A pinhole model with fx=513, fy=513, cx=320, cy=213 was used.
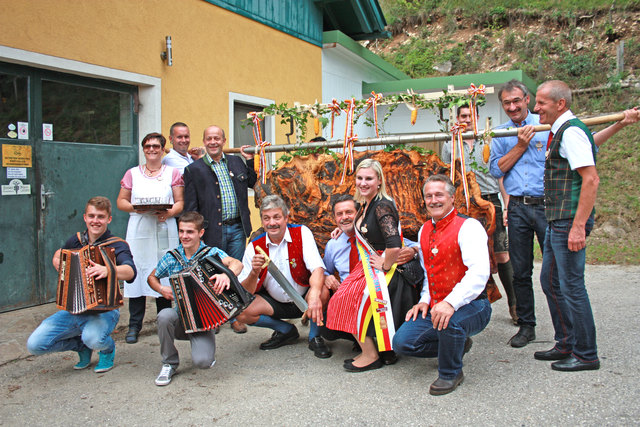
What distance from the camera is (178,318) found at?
3584 millimetres

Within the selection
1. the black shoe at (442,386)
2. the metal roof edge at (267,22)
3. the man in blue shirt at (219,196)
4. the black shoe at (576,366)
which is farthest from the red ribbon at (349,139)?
the metal roof edge at (267,22)

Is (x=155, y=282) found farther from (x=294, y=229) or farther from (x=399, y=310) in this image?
(x=399, y=310)

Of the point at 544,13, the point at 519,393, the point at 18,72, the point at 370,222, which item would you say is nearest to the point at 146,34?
the point at 18,72

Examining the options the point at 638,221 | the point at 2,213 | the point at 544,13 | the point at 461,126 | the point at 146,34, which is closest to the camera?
the point at 461,126

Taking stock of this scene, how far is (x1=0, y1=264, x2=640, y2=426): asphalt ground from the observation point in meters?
2.86

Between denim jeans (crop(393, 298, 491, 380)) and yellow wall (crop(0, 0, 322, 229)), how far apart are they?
4267 millimetres

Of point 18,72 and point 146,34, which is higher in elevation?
point 146,34

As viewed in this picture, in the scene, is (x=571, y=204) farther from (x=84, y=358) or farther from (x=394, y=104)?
(x=84, y=358)

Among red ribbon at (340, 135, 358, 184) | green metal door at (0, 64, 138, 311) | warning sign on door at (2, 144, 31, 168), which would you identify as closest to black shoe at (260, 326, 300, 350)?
red ribbon at (340, 135, 358, 184)

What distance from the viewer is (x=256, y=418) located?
289cm

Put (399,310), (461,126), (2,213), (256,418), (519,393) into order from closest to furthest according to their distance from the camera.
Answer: (256,418) → (519,393) → (399,310) → (461,126) → (2,213)

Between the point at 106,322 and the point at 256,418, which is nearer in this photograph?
the point at 256,418

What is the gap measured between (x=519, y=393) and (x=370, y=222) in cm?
144

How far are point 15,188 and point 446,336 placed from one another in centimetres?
442
